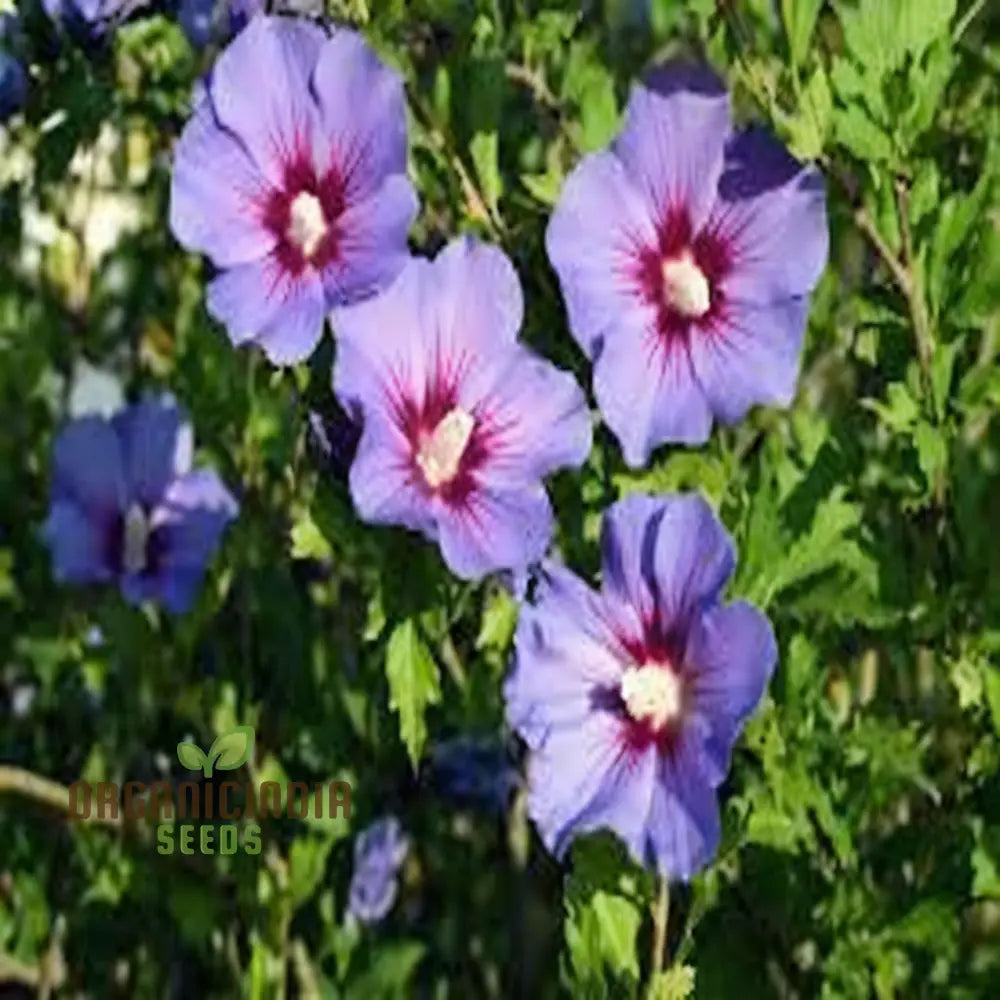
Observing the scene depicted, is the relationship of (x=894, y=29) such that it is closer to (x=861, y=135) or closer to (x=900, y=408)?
(x=861, y=135)

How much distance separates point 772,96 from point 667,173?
0.08 metres

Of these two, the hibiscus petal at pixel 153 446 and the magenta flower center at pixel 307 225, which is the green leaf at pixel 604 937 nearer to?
the magenta flower center at pixel 307 225

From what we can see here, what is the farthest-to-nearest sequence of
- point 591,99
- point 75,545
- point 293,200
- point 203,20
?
point 75,545 < point 203,20 < point 591,99 < point 293,200

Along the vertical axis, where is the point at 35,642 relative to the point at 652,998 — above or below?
above

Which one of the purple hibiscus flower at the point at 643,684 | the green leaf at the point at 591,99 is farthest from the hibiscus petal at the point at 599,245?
the green leaf at the point at 591,99

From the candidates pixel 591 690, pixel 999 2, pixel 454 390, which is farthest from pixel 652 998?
pixel 999 2

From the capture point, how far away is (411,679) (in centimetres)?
155

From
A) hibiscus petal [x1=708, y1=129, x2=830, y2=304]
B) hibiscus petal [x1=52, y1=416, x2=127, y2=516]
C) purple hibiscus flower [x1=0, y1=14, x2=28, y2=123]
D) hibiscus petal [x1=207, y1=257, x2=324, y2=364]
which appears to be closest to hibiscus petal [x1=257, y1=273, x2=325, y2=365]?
hibiscus petal [x1=207, y1=257, x2=324, y2=364]

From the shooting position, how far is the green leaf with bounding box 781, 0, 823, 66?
157 centimetres

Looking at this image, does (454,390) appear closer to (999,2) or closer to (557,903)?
(557,903)

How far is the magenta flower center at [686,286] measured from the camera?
5.05ft

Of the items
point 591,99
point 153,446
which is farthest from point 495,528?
point 153,446

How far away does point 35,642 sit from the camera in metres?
2.46

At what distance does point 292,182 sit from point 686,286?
0.22 metres
